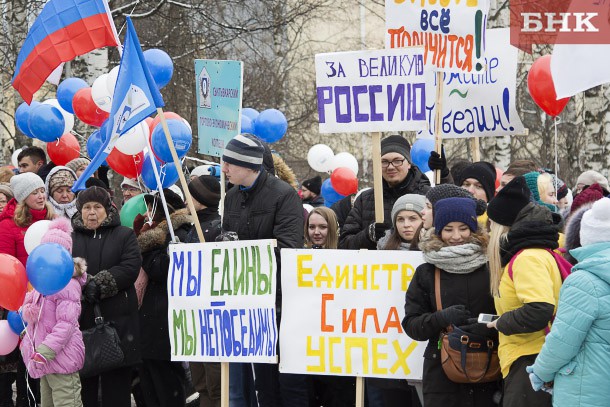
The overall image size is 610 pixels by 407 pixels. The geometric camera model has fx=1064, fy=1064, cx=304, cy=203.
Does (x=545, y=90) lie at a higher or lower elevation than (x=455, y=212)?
higher

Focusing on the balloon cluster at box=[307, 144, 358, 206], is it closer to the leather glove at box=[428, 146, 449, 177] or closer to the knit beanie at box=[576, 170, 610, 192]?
the knit beanie at box=[576, 170, 610, 192]

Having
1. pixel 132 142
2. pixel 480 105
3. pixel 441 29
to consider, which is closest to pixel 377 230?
pixel 441 29

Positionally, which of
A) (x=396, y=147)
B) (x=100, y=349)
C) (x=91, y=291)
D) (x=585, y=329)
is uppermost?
(x=396, y=147)

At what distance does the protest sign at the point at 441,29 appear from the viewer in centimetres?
771

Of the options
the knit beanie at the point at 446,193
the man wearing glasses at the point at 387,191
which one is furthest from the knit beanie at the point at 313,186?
the knit beanie at the point at 446,193

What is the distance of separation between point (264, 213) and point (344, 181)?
4501mm

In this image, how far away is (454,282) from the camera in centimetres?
591

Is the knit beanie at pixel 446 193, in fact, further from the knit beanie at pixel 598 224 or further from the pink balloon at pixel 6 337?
the pink balloon at pixel 6 337

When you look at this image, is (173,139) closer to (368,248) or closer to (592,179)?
(368,248)

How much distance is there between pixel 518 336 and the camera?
555 centimetres

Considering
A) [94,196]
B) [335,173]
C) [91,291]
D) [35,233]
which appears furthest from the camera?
[335,173]

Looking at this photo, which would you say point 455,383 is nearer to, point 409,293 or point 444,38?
point 409,293

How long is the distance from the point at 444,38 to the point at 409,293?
2435mm

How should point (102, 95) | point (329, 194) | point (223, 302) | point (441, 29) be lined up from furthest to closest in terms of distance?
point (329, 194)
point (102, 95)
point (441, 29)
point (223, 302)
